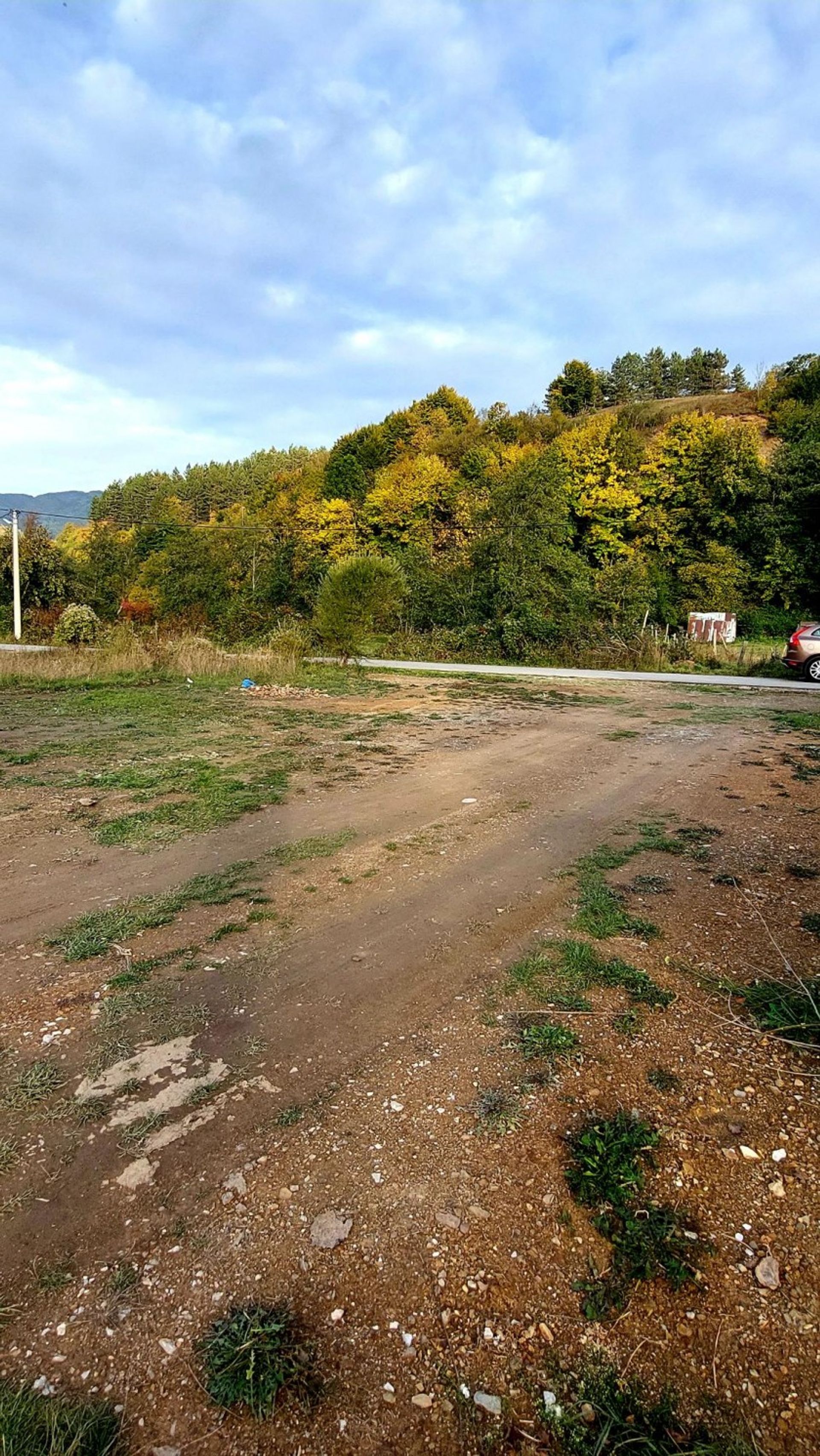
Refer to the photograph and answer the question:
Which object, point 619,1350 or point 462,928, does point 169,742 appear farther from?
point 619,1350

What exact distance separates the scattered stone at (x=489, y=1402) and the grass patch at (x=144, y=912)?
2439 mm

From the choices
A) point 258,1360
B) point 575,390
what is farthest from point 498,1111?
point 575,390

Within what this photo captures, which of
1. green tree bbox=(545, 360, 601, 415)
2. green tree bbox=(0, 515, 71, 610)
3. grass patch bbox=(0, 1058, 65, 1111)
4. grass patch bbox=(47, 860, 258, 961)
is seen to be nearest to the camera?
grass patch bbox=(0, 1058, 65, 1111)

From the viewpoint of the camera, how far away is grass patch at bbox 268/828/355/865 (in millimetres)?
4535

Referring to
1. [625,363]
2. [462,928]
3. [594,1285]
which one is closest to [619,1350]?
[594,1285]

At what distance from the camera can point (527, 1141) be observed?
83.1 inches

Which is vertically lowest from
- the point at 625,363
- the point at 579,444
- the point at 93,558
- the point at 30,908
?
the point at 30,908

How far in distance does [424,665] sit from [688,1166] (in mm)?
18856

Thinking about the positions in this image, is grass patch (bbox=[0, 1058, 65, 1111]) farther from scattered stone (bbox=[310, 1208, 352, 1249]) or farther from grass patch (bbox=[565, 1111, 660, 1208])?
grass patch (bbox=[565, 1111, 660, 1208])

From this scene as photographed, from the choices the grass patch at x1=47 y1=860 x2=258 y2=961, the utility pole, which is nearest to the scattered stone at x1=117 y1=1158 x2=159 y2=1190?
the grass patch at x1=47 y1=860 x2=258 y2=961

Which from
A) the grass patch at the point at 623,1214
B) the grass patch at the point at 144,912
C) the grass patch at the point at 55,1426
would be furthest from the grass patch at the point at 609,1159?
the grass patch at the point at 144,912

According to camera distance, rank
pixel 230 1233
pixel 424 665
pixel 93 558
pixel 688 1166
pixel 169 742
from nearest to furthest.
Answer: pixel 230 1233, pixel 688 1166, pixel 169 742, pixel 424 665, pixel 93 558

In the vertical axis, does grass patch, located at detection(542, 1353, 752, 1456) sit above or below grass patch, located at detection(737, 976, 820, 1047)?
below

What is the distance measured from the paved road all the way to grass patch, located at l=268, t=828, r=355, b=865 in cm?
1247
